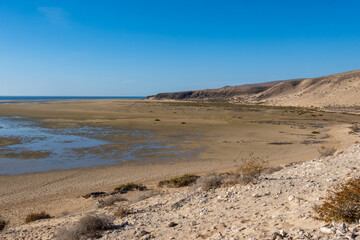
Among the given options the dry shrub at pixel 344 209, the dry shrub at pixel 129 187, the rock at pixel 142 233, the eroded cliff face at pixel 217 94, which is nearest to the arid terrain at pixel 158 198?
the rock at pixel 142 233

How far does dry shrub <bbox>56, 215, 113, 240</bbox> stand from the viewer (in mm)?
6593

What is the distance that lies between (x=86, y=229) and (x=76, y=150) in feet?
50.6

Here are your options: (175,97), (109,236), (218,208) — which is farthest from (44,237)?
(175,97)

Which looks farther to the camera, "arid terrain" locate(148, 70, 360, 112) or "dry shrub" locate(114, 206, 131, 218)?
"arid terrain" locate(148, 70, 360, 112)

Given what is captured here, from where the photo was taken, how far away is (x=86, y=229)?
6.80 metres

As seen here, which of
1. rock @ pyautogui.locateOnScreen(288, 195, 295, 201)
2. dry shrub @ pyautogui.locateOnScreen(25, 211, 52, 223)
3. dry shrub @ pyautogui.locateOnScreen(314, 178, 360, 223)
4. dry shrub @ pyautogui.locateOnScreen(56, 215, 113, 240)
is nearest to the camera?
dry shrub @ pyautogui.locateOnScreen(314, 178, 360, 223)

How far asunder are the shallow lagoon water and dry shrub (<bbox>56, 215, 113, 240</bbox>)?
34.1ft

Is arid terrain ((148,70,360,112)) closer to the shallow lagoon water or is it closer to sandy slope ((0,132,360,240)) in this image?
the shallow lagoon water

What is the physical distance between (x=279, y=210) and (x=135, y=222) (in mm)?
3691

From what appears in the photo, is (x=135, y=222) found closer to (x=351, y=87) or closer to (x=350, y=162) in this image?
(x=350, y=162)

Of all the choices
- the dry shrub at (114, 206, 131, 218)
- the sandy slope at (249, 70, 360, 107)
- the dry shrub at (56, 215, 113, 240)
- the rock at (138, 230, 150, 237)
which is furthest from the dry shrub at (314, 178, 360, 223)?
the sandy slope at (249, 70, 360, 107)

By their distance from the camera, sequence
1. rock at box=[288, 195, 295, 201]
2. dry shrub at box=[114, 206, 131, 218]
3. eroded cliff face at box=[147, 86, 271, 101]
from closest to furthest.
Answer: rock at box=[288, 195, 295, 201], dry shrub at box=[114, 206, 131, 218], eroded cliff face at box=[147, 86, 271, 101]

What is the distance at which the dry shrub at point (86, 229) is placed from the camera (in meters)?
6.59

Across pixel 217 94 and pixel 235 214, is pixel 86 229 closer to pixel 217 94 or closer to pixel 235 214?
pixel 235 214
